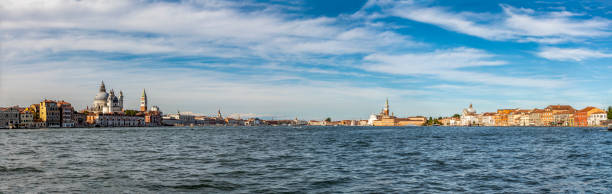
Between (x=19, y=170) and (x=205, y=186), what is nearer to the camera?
(x=205, y=186)

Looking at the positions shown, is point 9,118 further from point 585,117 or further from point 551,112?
point 551,112

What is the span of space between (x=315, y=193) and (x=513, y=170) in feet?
31.4

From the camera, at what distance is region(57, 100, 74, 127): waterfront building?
159m

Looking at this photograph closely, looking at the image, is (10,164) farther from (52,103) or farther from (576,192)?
(52,103)

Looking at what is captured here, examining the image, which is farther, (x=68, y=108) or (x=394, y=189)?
(x=68, y=108)

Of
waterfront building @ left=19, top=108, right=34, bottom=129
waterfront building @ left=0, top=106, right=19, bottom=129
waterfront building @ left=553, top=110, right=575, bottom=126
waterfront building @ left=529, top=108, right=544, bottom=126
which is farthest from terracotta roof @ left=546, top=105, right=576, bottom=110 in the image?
waterfront building @ left=0, top=106, right=19, bottom=129

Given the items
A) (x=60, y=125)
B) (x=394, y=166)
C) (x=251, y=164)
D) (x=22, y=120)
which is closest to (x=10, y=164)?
(x=251, y=164)

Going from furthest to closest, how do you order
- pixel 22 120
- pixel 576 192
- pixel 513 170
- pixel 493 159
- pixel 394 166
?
pixel 22 120, pixel 493 159, pixel 394 166, pixel 513 170, pixel 576 192

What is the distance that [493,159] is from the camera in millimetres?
24641

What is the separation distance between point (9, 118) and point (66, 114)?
2583cm

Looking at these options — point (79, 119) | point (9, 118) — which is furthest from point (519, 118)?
point (9, 118)

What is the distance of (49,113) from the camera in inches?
5925

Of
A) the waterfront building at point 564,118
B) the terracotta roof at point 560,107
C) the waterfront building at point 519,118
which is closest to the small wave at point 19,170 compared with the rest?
the waterfront building at point 564,118

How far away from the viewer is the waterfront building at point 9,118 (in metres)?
134
